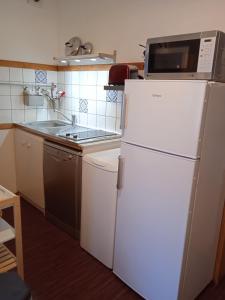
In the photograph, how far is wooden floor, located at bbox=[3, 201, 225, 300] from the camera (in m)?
1.75

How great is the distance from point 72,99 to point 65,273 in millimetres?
1946

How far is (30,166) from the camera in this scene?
272cm

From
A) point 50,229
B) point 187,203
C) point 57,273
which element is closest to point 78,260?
point 57,273

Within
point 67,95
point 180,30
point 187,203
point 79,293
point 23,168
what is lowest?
point 79,293

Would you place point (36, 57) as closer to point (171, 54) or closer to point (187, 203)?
point (171, 54)

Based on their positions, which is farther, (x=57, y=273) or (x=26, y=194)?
(x=26, y=194)

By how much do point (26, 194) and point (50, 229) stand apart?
2.19 ft

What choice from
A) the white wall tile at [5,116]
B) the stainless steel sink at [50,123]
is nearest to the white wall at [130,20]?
the stainless steel sink at [50,123]

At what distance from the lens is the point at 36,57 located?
2.97m

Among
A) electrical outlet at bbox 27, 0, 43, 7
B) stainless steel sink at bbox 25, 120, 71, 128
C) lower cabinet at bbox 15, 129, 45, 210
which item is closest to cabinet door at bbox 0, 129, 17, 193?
lower cabinet at bbox 15, 129, 45, 210

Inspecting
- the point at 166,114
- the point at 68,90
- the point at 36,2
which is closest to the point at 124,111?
the point at 166,114

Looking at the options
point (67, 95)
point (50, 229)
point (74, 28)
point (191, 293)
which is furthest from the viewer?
point (67, 95)

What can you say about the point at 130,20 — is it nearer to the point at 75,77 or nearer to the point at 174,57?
the point at 75,77

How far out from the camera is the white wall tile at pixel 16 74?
2.81m
